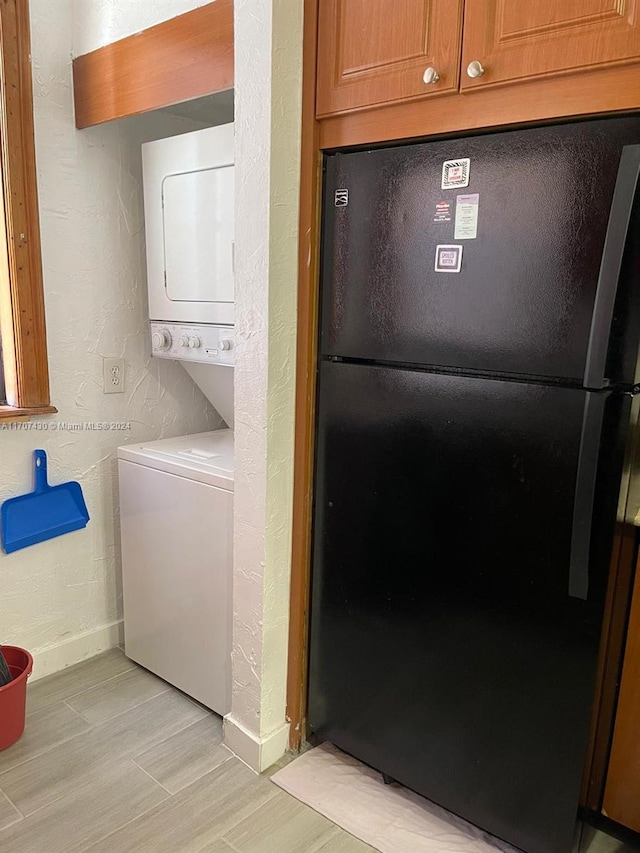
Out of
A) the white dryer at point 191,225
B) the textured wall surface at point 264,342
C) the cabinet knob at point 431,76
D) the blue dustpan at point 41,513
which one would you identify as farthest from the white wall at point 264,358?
the blue dustpan at point 41,513

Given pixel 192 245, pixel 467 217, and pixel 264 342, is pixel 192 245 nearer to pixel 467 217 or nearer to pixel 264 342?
pixel 264 342

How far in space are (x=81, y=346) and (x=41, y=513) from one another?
0.60 m

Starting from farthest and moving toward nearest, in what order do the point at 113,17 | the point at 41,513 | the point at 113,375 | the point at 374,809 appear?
the point at 113,375, the point at 41,513, the point at 113,17, the point at 374,809

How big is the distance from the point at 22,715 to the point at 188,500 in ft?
2.68

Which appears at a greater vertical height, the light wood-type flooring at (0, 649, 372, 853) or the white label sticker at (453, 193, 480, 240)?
the white label sticker at (453, 193, 480, 240)

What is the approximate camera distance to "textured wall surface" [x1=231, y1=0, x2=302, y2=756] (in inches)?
61.2

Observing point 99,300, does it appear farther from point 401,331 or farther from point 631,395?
point 631,395

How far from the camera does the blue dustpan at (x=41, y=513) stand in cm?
210

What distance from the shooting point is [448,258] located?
1.42 meters

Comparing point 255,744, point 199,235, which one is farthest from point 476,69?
point 255,744

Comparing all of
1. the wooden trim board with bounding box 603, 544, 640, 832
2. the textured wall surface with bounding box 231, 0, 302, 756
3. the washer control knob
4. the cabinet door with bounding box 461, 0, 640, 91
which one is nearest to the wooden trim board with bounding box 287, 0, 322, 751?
the textured wall surface with bounding box 231, 0, 302, 756

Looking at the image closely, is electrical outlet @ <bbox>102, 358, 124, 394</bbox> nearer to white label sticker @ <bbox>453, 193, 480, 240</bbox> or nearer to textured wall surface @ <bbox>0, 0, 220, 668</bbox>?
textured wall surface @ <bbox>0, 0, 220, 668</bbox>

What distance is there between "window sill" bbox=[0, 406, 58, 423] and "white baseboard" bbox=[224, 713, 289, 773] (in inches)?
45.3

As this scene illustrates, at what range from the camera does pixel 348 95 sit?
60.2 inches
